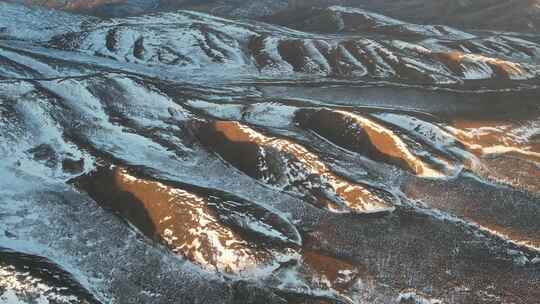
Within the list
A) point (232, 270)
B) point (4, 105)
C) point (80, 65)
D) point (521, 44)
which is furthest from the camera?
point (521, 44)

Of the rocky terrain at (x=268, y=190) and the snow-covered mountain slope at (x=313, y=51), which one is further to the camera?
the snow-covered mountain slope at (x=313, y=51)

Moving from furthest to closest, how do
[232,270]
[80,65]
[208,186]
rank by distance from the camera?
[80,65] < [208,186] < [232,270]

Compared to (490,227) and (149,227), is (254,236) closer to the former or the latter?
(149,227)

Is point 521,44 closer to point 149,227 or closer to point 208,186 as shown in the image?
point 208,186

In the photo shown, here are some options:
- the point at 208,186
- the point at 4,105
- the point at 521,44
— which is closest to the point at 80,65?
the point at 4,105

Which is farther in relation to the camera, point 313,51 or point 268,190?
point 313,51

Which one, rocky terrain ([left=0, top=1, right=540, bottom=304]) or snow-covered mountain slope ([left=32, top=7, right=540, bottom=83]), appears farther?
snow-covered mountain slope ([left=32, top=7, right=540, bottom=83])

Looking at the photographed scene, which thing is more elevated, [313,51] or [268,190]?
[313,51]

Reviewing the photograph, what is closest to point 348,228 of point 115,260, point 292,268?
point 292,268

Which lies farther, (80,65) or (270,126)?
(80,65)
